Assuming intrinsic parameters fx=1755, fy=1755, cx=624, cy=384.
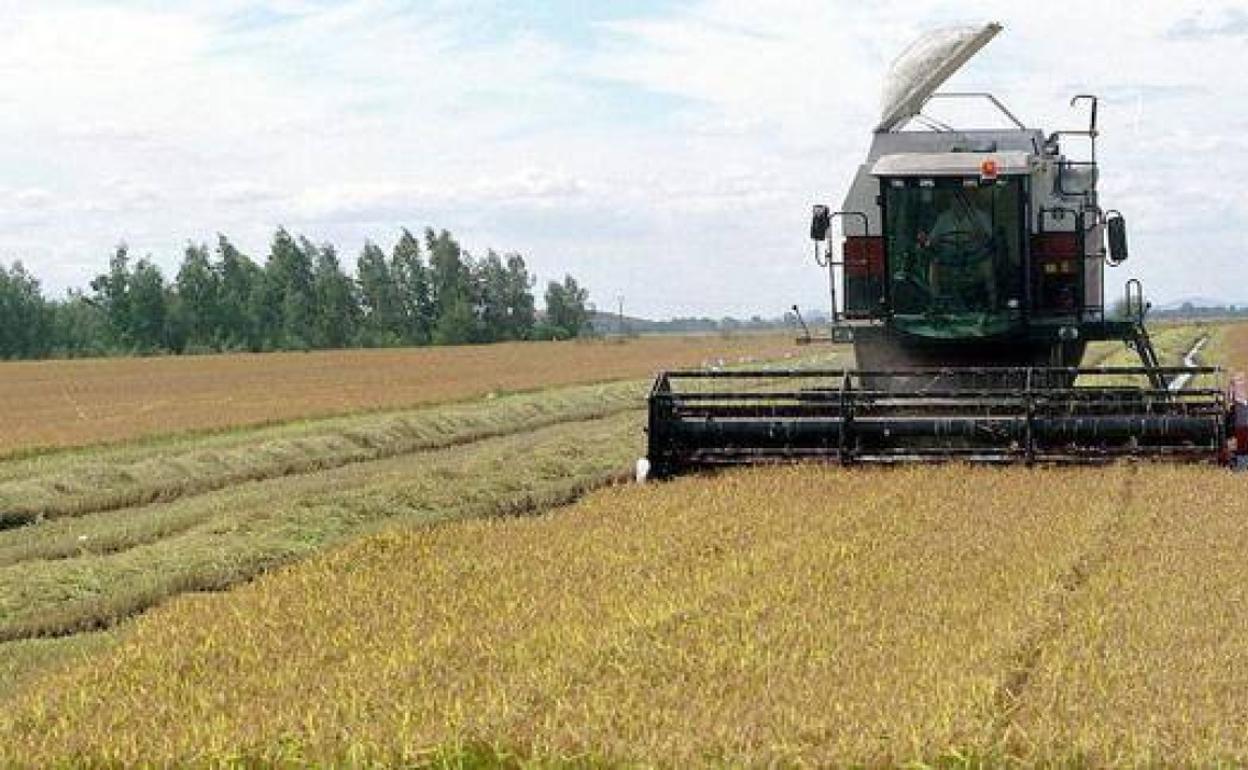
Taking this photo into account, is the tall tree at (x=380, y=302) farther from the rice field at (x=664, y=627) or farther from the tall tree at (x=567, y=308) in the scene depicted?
the rice field at (x=664, y=627)

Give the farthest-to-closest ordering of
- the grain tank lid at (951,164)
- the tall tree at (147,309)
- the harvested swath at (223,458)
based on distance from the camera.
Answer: the tall tree at (147,309)
the harvested swath at (223,458)
the grain tank lid at (951,164)

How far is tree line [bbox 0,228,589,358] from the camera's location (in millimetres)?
105625

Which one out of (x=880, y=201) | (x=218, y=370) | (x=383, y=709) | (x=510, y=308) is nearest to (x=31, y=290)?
(x=510, y=308)

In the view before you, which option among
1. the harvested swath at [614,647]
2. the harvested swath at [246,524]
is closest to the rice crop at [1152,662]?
the harvested swath at [614,647]

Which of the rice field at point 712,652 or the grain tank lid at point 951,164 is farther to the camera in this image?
the grain tank lid at point 951,164

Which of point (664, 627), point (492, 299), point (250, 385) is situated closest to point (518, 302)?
point (492, 299)

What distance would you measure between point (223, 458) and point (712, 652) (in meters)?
16.2

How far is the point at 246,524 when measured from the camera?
14633 millimetres

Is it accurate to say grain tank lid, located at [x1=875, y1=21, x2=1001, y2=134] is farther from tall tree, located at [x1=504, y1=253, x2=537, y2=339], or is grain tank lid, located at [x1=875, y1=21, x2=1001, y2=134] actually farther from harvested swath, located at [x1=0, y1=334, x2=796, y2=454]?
tall tree, located at [x1=504, y1=253, x2=537, y2=339]

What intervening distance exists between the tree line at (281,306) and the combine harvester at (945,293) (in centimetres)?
9146

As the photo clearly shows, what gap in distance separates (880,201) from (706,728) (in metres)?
11.3

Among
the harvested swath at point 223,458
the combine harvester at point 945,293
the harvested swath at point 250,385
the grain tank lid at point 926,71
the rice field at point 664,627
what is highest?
the grain tank lid at point 926,71

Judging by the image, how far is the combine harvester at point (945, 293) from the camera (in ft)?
49.4

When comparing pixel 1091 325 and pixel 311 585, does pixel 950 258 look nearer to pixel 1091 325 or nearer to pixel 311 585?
pixel 1091 325
